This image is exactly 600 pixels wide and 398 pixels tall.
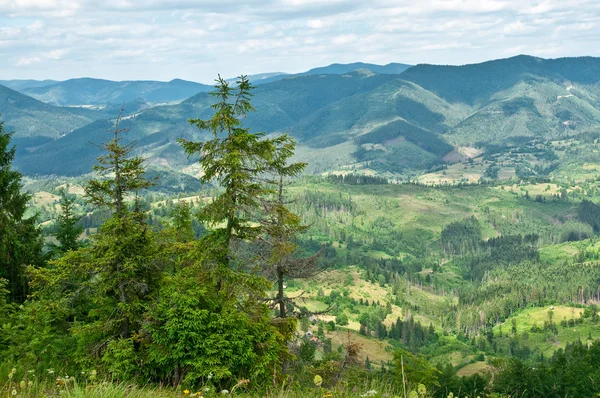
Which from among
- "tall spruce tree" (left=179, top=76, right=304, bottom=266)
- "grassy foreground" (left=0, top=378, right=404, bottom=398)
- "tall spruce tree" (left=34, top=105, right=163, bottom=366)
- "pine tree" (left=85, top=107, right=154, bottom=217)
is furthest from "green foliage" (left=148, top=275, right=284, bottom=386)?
"grassy foreground" (left=0, top=378, right=404, bottom=398)

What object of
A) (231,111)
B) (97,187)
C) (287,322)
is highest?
(231,111)

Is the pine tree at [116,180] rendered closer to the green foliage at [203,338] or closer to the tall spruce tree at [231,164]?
the tall spruce tree at [231,164]

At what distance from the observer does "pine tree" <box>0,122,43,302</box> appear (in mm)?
37656

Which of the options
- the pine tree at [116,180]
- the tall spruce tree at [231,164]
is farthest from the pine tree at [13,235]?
the tall spruce tree at [231,164]

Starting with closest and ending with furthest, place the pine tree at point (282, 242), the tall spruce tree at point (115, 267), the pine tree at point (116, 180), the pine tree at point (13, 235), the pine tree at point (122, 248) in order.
Answer: the tall spruce tree at point (115, 267), the pine tree at point (122, 248), the pine tree at point (116, 180), the pine tree at point (282, 242), the pine tree at point (13, 235)

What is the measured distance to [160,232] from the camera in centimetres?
2891

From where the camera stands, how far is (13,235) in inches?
1480

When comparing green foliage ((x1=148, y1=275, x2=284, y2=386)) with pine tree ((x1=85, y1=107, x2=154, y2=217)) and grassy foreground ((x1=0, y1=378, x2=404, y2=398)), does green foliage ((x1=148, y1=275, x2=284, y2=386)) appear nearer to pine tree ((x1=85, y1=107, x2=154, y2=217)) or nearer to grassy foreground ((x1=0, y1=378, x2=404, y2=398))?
pine tree ((x1=85, y1=107, x2=154, y2=217))

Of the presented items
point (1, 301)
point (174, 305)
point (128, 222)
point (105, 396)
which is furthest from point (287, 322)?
point (105, 396)

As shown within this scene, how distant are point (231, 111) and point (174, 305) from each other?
10.3m

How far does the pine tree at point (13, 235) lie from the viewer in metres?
37.7

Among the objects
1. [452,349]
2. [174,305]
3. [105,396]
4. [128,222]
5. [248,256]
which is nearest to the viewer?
[105,396]

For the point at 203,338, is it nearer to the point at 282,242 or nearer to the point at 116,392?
the point at 282,242

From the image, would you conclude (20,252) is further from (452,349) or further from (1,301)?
(452,349)
